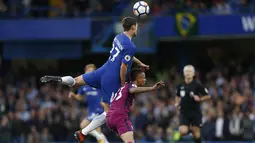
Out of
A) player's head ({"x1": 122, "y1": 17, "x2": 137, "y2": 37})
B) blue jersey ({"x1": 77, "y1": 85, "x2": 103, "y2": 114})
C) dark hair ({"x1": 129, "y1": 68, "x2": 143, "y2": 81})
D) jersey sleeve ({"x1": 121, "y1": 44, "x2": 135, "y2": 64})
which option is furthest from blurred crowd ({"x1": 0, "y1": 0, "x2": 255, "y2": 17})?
dark hair ({"x1": 129, "y1": 68, "x2": 143, "y2": 81})

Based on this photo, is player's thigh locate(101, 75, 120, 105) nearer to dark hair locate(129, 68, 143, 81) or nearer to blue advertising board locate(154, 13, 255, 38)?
dark hair locate(129, 68, 143, 81)

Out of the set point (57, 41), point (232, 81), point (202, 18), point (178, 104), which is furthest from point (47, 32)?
point (178, 104)

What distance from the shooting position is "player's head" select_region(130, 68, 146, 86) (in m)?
15.2

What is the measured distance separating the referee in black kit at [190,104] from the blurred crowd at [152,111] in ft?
13.9

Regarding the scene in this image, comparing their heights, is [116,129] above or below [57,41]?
below

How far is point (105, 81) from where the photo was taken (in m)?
16.0

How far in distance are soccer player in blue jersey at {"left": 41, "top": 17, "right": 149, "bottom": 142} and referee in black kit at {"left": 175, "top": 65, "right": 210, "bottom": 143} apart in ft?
8.68

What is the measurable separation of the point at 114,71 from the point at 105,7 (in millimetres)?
14632

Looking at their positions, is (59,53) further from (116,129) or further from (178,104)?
(116,129)

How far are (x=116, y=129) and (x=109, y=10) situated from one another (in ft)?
51.1

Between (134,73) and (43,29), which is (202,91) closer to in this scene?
(134,73)

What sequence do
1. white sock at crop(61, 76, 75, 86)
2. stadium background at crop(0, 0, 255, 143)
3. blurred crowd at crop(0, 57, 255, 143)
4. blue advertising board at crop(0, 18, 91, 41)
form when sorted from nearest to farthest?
white sock at crop(61, 76, 75, 86) → blurred crowd at crop(0, 57, 255, 143) → stadium background at crop(0, 0, 255, 143) → blue advertising board at crop(0, 18, 91, 41)

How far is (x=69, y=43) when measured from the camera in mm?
31141

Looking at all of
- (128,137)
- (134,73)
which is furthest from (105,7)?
(128,137)
